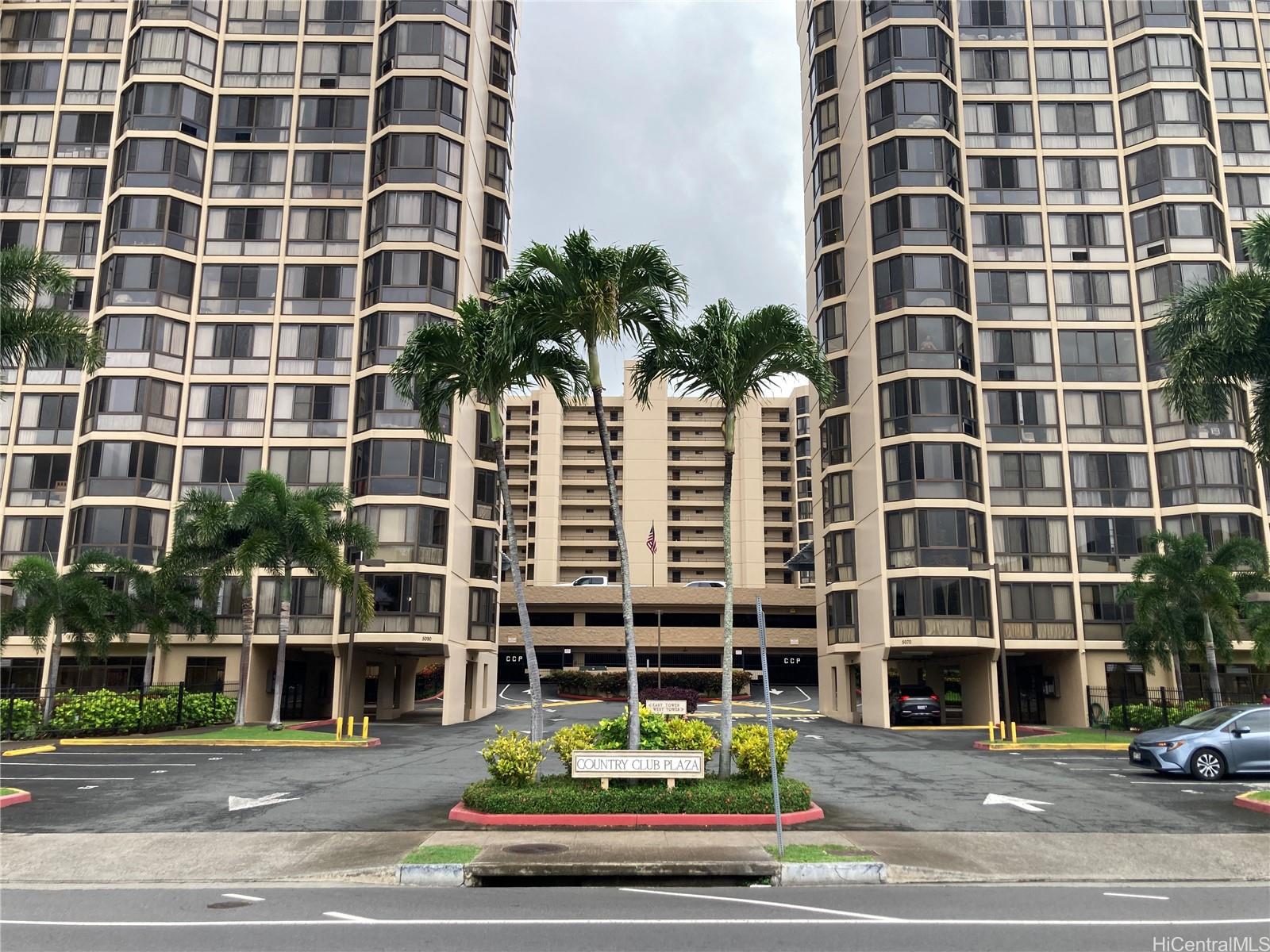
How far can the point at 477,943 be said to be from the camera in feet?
30.0

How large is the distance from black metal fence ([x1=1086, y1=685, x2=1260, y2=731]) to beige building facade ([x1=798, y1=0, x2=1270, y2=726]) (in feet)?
1.44

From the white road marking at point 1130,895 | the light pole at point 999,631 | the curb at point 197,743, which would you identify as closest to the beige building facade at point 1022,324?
the light pole at point 999,631

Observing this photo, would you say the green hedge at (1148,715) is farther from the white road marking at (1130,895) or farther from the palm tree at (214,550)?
the palm tree at (214,550)

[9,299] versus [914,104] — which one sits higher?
[914,104]

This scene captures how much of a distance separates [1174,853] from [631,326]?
1218 centimetres

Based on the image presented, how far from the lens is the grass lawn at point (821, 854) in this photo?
12.6 metres

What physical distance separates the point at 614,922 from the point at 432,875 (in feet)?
10.8

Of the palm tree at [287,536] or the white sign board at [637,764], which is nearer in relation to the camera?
the white sign board at [637,764]

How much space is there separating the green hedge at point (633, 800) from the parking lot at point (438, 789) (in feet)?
4.22

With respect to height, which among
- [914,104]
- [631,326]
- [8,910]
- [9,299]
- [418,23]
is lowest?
[8,910]

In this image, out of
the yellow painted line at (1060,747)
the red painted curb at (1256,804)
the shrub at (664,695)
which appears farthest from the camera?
the shrub at (664,695)

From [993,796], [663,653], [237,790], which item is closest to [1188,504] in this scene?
[993,796]

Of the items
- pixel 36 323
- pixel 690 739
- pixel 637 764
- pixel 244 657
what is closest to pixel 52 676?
pixel 244 657

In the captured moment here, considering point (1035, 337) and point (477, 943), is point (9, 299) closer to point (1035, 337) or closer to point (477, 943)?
point (477, 943)
